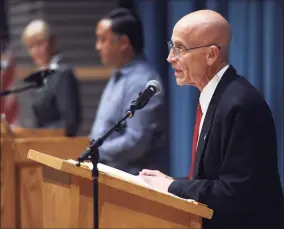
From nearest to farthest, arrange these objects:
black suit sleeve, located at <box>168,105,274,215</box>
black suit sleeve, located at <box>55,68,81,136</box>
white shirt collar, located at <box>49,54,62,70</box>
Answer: black suit sleeve, located at <box>168,105,274,215</box> < black suit sleeve, located at <box>55,68,81,136</box> < white shirt collar, located at <box>49,54,62,70</box>

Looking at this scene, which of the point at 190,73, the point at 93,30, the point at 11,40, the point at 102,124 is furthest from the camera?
the point at 11,40

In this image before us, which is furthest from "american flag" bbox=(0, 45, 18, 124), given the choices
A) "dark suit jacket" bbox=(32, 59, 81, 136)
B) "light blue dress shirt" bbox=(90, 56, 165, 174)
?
"light blue dress shirt" bbox=(90, 56, 165, 174)

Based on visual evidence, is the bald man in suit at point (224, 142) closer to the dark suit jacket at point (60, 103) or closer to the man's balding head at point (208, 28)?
the man's balding head at point (208, 28)

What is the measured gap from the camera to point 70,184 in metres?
2.77

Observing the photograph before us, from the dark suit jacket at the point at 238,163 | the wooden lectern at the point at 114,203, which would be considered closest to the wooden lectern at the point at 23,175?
the wooden lectern at the point at 114,203

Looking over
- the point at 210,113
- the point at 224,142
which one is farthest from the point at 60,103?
the point at 224,142

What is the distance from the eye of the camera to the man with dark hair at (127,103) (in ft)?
12.6

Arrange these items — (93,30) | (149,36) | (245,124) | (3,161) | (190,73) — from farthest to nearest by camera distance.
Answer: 1. (93,30)
2. (149,36)
3. (3,161)
4. (190,73)
5. (245,124)

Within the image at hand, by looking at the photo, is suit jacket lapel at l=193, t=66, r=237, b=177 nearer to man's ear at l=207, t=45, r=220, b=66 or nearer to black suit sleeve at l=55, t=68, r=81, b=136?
man's ear at l=207, t=45, r=220, b=66

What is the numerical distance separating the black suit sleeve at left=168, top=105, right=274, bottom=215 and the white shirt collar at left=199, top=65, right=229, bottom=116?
194 millimetres

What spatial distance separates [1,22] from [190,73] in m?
5.99

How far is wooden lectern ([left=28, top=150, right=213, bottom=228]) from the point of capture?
2648 millimetres

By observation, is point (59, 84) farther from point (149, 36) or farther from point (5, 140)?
point (149, 36)

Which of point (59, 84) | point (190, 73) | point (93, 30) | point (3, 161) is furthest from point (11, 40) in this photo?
point (190, 73)
